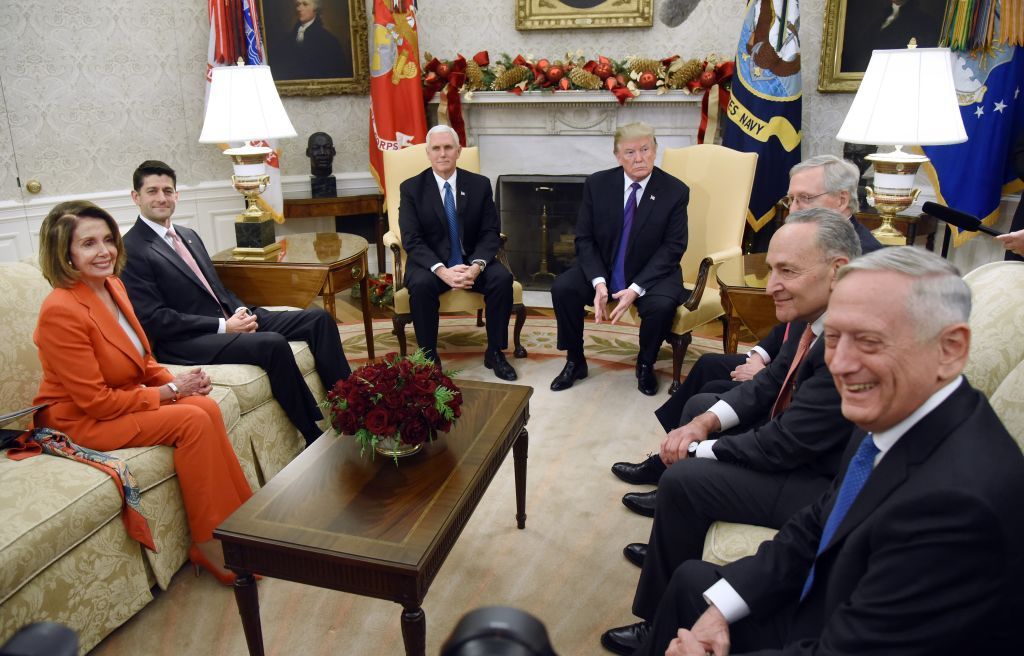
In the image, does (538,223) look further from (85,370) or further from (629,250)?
(85,370)

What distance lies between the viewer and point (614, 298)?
4.06 meters

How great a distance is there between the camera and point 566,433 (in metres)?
3.62

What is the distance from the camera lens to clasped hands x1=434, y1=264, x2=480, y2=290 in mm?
4184

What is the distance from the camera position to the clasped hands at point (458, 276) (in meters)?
4.18

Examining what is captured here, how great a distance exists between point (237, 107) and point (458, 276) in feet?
4.87

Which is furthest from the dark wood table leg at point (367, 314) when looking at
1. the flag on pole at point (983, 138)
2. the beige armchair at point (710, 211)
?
the flag on pole at point (983, 138)

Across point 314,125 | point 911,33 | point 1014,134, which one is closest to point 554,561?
point 1014,134

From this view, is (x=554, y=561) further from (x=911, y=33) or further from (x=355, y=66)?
(x=355, y=66)

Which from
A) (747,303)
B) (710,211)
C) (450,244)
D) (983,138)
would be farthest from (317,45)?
(983,138)

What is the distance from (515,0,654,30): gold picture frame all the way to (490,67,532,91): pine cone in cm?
39

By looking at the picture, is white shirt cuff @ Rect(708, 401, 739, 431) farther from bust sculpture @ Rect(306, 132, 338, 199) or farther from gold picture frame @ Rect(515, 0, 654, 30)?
bust sculpture @ Rect(306, 132, 338, 199)

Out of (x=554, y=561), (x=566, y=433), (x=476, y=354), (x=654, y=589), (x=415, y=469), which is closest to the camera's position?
(x=654, y=589)

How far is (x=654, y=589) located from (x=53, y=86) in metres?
4.87

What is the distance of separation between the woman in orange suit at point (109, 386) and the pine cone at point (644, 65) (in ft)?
12.7
